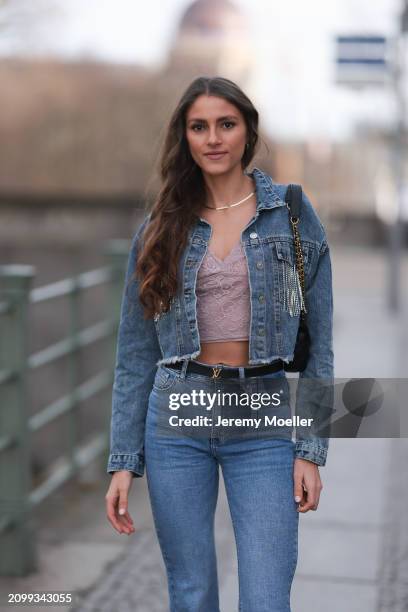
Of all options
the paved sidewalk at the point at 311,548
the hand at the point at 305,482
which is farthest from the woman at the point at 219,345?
the paved sidewalk at the point at 311,548

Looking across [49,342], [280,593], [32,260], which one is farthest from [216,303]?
[32,260]

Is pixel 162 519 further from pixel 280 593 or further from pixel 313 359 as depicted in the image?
pixel 313 359

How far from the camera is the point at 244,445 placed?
2.49 metres

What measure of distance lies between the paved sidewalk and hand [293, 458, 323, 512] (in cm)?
152

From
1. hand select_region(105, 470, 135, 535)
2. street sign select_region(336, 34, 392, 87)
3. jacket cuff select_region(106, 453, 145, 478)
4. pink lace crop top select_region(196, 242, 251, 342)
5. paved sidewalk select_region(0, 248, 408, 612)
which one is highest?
street sign select_region(336, 34, 392, 87)

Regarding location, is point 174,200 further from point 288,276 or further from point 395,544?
point 395,544

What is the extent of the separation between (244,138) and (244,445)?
749mm

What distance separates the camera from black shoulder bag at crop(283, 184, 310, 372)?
255 cm

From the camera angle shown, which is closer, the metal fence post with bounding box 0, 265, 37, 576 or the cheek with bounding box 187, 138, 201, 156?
the cheek with bounding box 187, 138, 201, 156

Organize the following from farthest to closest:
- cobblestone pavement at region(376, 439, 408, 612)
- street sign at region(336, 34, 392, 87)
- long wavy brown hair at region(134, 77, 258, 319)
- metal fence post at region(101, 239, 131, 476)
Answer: street sign at region(336, 34, 392, 87) → metal fence post at region(101, 239, 131, 476) → cobblestone pavement at region(376, 439, 408, 612) → long wavy brown hair at region(134, 77, 258, 319)

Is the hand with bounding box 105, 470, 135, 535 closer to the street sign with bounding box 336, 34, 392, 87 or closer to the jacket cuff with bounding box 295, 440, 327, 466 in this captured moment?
the jacket cuff with bounding box 295, 440, 327, 466

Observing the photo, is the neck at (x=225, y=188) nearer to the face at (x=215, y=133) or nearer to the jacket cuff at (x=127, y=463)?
the face at (x=215, y=133)

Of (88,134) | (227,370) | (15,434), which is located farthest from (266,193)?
(88,134)

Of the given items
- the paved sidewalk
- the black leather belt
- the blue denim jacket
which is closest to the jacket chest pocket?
the blue denim jacket
